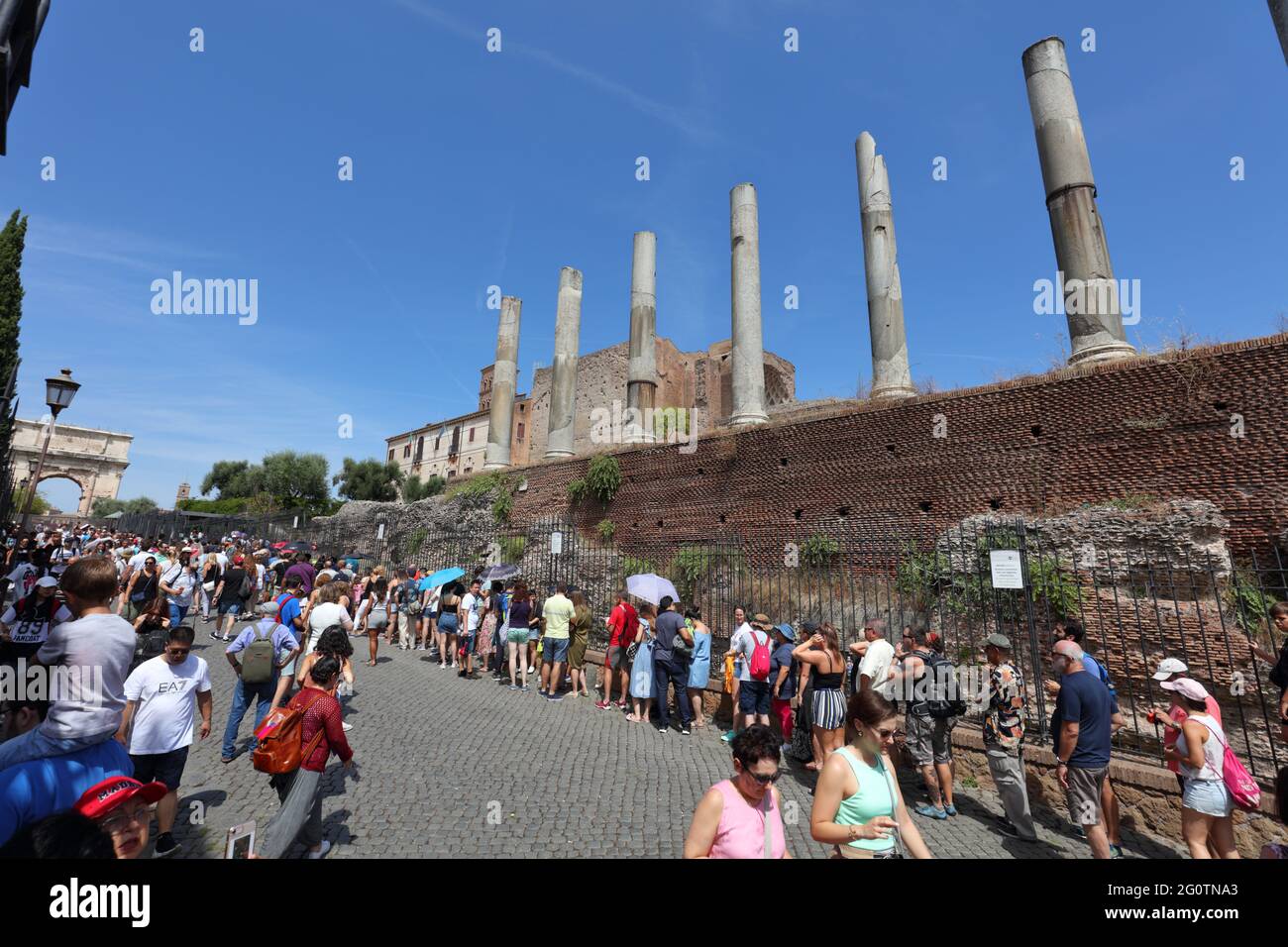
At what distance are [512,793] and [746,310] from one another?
11.6m

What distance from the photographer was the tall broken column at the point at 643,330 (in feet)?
49.9

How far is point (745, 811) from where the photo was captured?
2.53 metres

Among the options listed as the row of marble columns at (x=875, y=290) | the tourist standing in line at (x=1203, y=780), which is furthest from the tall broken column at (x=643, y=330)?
the tourist standing in line at (x=1203, y=780)

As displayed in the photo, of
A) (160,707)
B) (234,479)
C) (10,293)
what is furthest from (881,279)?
(234,479)

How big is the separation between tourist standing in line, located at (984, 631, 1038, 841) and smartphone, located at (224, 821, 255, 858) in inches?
222

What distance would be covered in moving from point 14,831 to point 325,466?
4758 centimetres

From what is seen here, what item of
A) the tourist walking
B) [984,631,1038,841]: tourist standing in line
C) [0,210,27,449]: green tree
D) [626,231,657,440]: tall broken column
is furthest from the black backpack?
[0,210,27,449]: green tree

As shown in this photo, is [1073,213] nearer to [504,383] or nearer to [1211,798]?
[1211,798]

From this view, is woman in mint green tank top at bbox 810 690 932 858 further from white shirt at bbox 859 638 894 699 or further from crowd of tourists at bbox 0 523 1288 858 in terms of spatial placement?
white shirt at bbox 859 638 894 699

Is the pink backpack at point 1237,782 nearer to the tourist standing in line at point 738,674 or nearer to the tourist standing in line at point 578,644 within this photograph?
the tourist standing in line at point 738,674

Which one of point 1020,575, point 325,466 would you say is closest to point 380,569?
point 1020,575

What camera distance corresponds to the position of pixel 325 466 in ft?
143

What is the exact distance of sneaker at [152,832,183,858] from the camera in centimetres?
363
